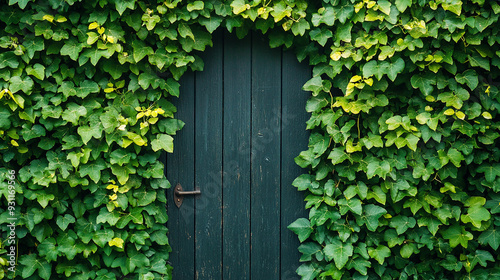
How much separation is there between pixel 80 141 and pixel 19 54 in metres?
0.52

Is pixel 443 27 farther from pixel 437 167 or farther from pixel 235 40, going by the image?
pixel 235 40

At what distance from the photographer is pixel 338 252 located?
2.15m

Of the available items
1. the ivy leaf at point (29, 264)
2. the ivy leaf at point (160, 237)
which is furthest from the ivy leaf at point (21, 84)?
the ivy leaf at point (160, 237)

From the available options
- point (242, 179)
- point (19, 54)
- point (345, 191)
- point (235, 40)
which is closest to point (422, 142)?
point (345, 191)

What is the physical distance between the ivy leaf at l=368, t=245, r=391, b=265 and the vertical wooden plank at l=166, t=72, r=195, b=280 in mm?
1017

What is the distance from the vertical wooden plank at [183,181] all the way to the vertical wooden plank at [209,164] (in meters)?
0.03

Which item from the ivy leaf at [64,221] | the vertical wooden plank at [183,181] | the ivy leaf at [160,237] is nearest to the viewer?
the ivy leaf at [64,221]

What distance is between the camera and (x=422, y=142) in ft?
7.39

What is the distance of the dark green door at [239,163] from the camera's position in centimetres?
232

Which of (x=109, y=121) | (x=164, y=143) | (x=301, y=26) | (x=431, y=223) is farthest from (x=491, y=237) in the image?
(x=109, y=121)

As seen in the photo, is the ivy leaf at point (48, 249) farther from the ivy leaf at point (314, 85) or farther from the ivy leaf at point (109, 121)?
the ivy leaf at point (314, 85)

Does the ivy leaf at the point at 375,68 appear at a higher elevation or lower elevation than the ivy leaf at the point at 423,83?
higher

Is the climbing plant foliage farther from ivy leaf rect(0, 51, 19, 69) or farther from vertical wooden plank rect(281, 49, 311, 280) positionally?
vertical wooden plank rect(281, 49, 311, 280)

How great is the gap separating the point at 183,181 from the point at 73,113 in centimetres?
70
